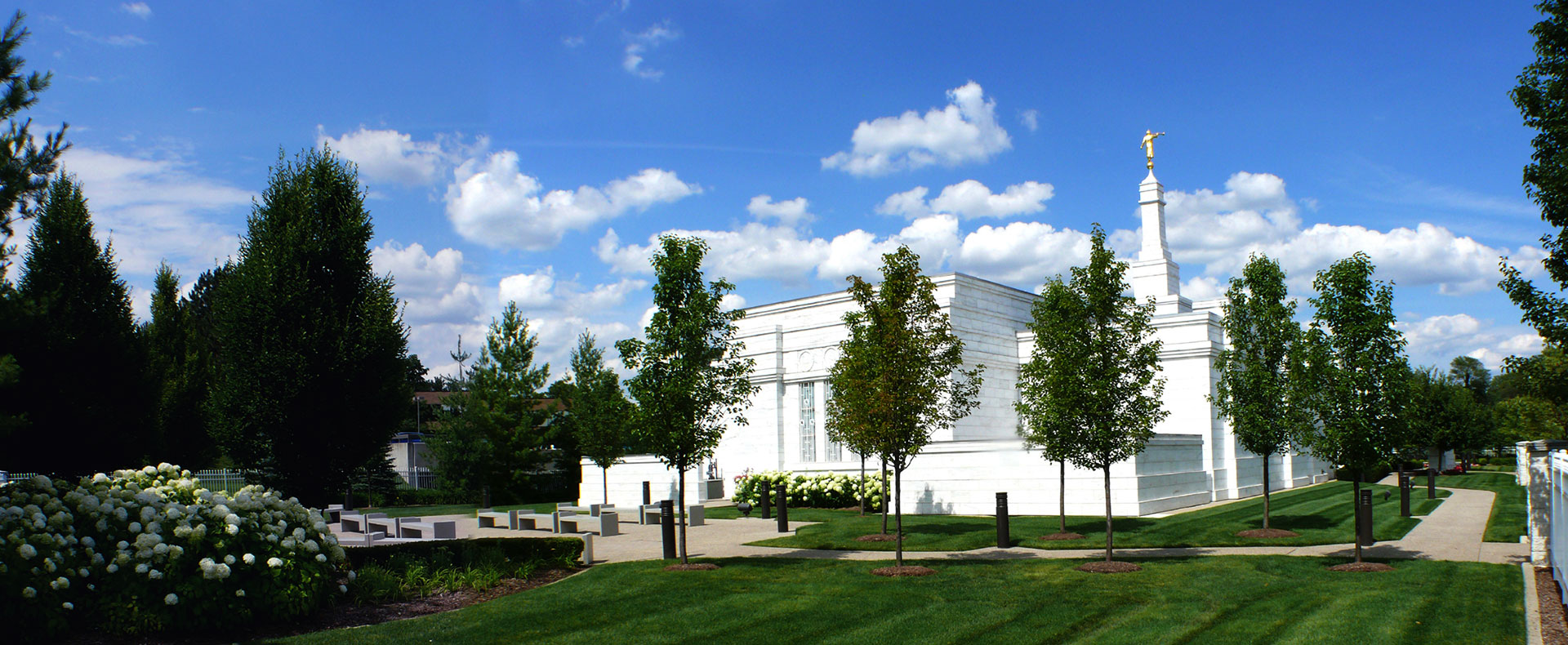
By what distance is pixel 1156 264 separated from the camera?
33.9 m

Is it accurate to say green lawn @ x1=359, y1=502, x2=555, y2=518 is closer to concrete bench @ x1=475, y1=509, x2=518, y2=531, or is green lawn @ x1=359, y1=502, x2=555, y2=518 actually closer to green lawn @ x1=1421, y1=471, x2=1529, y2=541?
concrete bench @ x1=475, y1=509, x2=518, y2=531

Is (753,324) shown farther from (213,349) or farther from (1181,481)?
(213,349)

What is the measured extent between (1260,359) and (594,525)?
52.6 ft

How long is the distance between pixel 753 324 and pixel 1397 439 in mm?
23202

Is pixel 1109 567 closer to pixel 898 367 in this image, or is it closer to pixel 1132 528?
pixel 898 367

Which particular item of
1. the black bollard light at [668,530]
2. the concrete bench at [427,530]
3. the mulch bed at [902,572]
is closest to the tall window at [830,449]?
the concrete bench at [427,530]

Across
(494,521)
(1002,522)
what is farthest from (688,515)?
(1002,522)

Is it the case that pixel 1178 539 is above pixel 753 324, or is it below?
below

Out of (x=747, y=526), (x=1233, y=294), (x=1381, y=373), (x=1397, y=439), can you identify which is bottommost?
(x=747, y=526)

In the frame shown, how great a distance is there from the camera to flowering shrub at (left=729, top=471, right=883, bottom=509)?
28.0m

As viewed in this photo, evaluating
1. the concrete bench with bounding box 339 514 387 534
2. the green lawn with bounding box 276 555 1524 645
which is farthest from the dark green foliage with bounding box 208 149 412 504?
the green lawn with bounding box 276 555 1524 645

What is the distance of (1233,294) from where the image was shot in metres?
18.5

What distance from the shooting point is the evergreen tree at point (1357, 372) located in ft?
45.5

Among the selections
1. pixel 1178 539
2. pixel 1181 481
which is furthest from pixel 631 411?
pixel 1181 481
